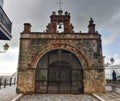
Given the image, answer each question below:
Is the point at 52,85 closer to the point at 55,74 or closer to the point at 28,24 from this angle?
the point at 55,74

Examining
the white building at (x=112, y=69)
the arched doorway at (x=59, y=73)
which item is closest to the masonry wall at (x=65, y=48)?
the arched doorway at (x=59, y=73)

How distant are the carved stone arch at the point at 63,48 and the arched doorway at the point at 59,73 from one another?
0.27 metres

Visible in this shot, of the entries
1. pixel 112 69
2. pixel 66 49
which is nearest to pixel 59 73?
pixel 66 49

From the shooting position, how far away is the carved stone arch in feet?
45.9

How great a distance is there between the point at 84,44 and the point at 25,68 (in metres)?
5.38

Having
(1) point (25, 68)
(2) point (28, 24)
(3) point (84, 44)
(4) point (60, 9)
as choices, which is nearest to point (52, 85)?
(1) point (25, 68)

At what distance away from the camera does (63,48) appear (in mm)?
14289

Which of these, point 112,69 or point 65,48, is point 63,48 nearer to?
point 65,48

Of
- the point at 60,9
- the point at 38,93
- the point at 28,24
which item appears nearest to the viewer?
the point at 38,93

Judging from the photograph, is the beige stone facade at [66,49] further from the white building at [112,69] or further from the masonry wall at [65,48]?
the white building at [112,69]

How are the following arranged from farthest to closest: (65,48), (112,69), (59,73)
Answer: (112,69)
(65,48)
(59,73)

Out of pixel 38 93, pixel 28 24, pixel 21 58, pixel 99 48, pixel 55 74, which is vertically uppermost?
pixel 28 24

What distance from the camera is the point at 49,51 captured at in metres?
14.3

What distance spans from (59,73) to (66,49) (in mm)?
2115
